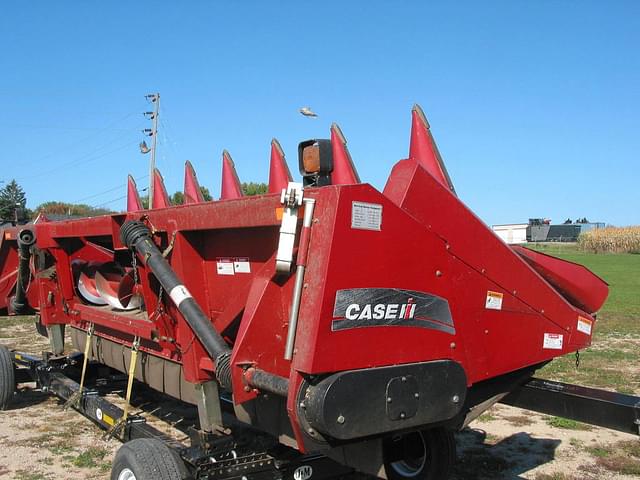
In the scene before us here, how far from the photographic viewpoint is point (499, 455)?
17.6 ft

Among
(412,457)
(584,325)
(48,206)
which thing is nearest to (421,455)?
(412,457)

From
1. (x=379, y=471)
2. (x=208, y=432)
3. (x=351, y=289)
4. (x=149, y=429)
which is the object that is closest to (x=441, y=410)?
(x=379, y=471)

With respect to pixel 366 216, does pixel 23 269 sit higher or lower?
lower

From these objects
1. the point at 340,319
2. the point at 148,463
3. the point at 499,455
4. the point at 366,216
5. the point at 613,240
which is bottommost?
the point at 499,455

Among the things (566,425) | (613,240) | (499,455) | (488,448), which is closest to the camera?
(499,455)

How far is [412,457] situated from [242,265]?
1966 millimetres

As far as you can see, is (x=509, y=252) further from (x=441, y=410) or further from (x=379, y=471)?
(x=379, y=471)

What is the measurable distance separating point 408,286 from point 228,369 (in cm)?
100

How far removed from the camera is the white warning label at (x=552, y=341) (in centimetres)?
363

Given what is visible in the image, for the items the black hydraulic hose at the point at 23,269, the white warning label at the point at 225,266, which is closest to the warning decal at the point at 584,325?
the white warning label at the point at 225,266

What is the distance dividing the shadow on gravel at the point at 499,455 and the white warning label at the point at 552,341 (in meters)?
1.65

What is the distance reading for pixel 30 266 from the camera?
6.42 metres

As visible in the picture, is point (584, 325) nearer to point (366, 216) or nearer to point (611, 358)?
point (366, 216)

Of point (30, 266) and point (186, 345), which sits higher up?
point (30, 266)
